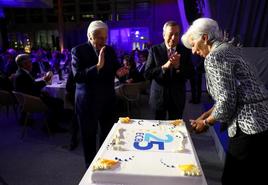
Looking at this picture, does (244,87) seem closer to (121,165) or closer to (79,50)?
(121,165)

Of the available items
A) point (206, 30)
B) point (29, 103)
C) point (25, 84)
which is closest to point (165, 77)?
point (206, 30)

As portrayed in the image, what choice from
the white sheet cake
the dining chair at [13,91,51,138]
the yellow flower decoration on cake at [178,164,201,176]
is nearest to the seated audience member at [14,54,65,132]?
the dining chair at [13,91,51,138]

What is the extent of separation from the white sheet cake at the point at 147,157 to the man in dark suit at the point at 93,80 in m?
0.54

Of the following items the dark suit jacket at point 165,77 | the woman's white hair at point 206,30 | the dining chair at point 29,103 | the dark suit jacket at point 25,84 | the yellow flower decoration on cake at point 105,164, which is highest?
the woman's white hair at point 206,30

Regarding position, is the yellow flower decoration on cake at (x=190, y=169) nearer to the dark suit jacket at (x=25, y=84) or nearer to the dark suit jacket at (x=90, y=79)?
the dark suit jacket at (x=90, y=79)

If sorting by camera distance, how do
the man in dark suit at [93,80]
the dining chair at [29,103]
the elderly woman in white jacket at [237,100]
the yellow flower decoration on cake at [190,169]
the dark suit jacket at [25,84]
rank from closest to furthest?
the yellow flower decoration on cake at [190,169] → the elderly woman in white jacket at [237,100] → the man in dark suit at [93,80] → the dining chair at [29,103] → the dark suit jacket at [25,84]

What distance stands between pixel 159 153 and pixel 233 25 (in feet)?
11.9

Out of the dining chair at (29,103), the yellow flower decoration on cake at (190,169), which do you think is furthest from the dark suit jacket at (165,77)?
the dining chair at (29,103)

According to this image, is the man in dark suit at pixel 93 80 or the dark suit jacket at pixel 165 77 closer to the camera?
the man in dark suit at pixel 93 80

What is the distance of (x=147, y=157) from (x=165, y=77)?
47.8 inches

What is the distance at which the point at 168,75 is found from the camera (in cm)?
259

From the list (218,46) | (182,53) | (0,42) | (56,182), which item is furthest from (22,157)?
(0,42)

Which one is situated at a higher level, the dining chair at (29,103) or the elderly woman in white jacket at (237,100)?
the elderly woman in white jacket at (237,100)

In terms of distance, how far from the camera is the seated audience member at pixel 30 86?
4297 millimetres
